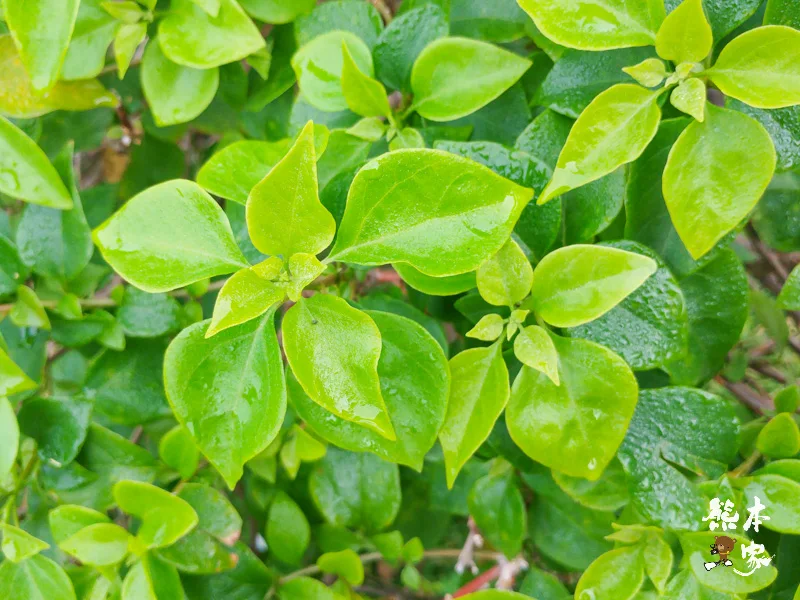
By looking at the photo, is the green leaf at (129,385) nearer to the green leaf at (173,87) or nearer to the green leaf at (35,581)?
the green leaf at (35,581)

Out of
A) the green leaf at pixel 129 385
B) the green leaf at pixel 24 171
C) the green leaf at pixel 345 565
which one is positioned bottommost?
the green leaf at pixel 345 565

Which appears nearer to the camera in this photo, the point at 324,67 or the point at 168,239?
the point at 168,239

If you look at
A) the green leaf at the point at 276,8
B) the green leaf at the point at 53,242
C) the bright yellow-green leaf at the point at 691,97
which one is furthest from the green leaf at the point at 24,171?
the bright yellow-green leaf at the point at 691,97

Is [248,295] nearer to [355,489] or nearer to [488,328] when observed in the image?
[488,328]

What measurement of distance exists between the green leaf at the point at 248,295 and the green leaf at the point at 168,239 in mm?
34

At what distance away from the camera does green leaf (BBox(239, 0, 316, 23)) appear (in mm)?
707

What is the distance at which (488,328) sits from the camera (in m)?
0.55

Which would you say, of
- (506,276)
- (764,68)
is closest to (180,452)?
(506,276)

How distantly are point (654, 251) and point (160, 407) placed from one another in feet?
1.86

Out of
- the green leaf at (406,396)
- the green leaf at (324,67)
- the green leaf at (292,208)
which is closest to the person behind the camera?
the green leaf at (292,208)

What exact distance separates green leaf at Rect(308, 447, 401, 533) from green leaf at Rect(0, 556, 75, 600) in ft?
0.97

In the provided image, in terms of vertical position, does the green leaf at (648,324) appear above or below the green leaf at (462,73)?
below

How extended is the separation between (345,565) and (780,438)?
529 mm

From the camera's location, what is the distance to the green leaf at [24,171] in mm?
661
